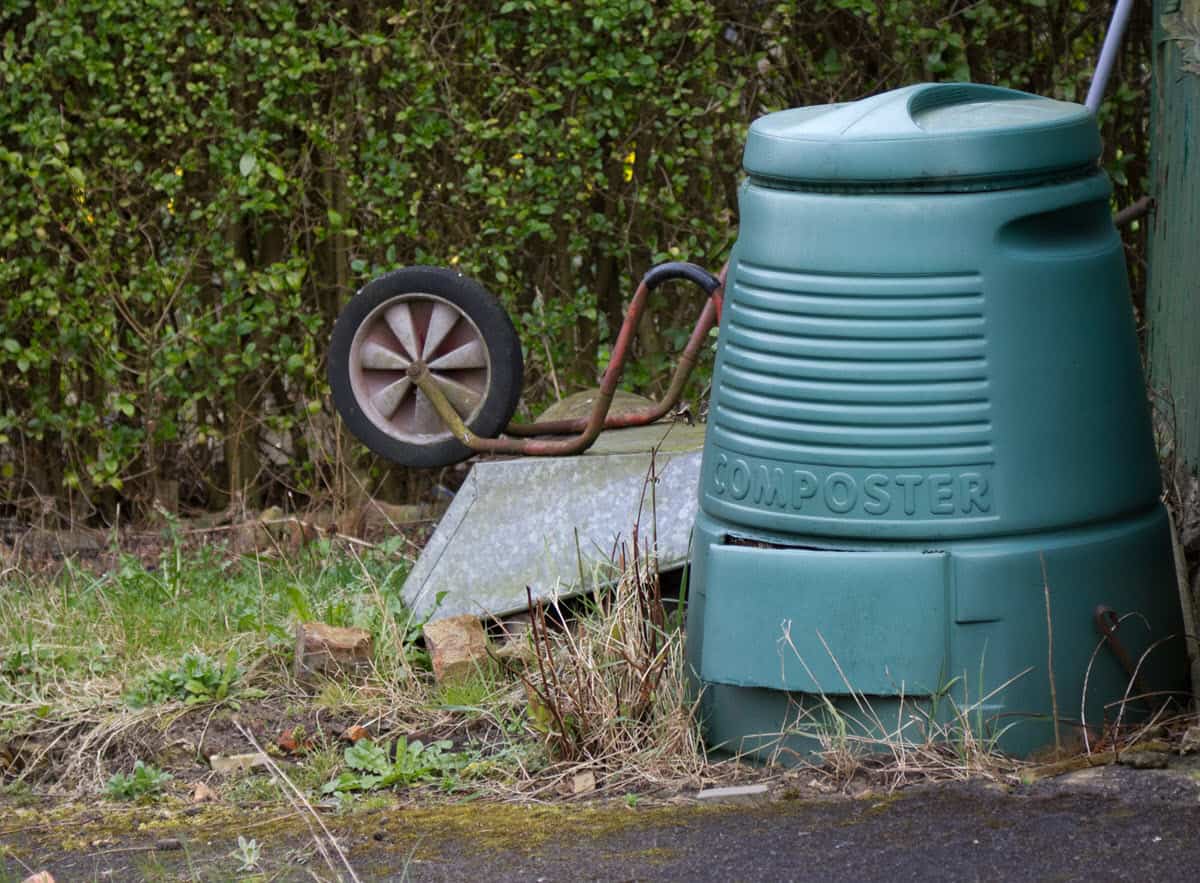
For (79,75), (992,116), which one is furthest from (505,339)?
(79,75)

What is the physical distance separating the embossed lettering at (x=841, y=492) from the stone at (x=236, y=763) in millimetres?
1291

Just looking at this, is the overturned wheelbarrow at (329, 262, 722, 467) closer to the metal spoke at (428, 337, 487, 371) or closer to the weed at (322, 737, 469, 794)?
the metal spoke at (428, 337, 487, 371)

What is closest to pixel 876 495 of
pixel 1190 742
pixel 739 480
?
pixel 739 480

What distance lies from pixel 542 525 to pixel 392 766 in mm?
910

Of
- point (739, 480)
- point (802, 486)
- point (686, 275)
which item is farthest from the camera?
point (686, 275)

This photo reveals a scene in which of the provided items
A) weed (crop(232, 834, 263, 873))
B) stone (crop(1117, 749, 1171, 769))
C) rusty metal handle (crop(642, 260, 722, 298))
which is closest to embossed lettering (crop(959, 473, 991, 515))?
stone (crop(1117, 749, 1171, 769))

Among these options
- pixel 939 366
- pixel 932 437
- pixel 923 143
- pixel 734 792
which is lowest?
pixel 734 792

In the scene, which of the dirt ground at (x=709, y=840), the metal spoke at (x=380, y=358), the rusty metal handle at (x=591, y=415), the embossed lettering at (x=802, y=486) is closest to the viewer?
the dirt ground at (x=709, y=840)

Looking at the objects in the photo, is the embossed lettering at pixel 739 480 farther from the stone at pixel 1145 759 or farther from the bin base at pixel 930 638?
the stone at pixel 1145 759

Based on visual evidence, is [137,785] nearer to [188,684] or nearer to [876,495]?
[188,684]

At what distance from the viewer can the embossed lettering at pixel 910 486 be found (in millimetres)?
2803

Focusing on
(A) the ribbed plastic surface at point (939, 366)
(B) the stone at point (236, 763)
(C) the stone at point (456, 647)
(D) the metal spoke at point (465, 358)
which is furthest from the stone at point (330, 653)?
(A) the ribbed plastic surface at point (939, 366)

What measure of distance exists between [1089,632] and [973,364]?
0.53 m

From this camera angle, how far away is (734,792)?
9.49 feet
